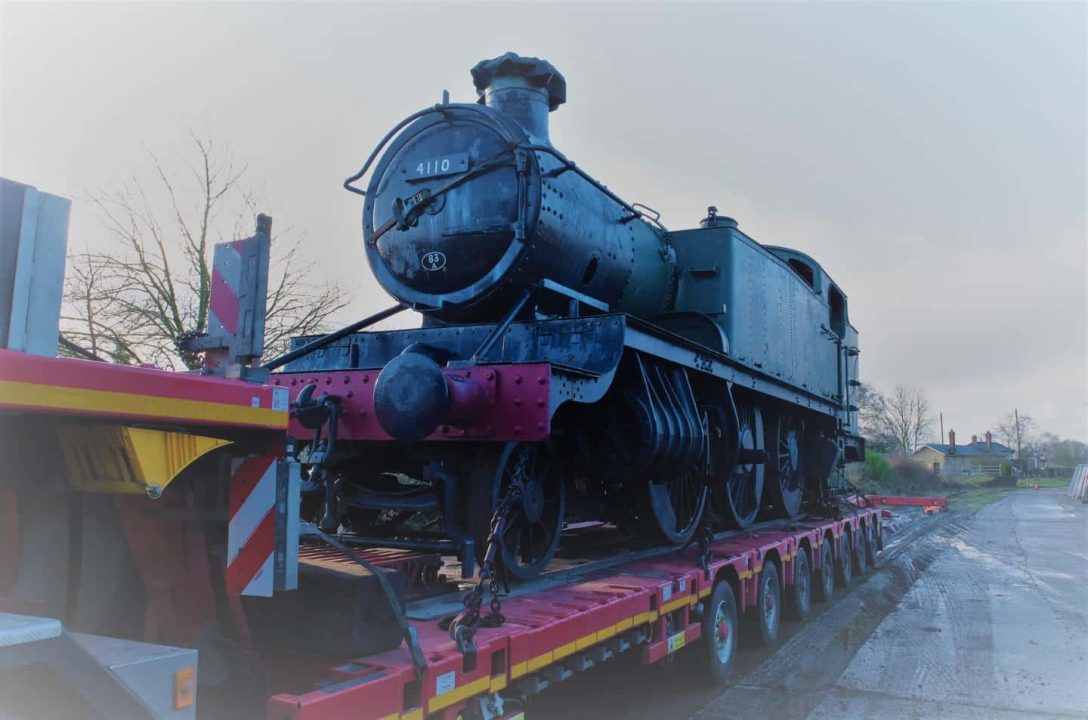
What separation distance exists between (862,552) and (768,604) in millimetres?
5192

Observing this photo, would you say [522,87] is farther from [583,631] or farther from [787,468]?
[787,468]

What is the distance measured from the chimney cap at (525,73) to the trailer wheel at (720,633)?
12.1 ft

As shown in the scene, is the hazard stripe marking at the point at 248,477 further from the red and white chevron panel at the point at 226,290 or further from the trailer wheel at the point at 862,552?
the trailer wheel at the point at 862,552

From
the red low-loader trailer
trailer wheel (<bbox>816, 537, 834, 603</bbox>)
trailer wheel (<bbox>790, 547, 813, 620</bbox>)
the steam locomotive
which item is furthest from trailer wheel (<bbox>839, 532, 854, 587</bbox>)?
the steam locomotive

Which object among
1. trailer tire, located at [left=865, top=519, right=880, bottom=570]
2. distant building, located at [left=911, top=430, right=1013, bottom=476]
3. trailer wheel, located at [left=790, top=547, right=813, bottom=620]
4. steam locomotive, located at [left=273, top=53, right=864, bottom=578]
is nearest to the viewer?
steam locomotive, located at [left=273, top=53, right=864, bottom=578]

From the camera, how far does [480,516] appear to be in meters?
4.32

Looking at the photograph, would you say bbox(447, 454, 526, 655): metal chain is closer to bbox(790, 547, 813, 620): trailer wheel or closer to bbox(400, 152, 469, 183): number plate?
bbox(400, 152, 469, 183): number plate

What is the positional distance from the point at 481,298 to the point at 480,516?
1.44 m

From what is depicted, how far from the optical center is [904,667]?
6.30 metres

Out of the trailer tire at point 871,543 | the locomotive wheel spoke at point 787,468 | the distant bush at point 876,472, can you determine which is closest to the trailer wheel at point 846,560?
the locomotive wheel spoke at point 787,468

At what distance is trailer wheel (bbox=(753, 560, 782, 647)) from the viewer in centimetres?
674

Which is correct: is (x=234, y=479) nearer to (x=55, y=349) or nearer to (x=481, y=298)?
(x=55, y=349)

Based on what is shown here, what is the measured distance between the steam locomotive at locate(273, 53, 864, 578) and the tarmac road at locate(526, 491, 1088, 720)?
3.75ft

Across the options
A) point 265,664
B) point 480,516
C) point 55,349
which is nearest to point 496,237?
point 480,516
